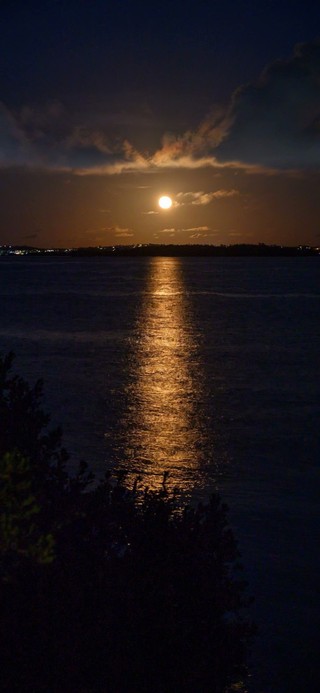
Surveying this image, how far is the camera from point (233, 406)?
2950 centimetres

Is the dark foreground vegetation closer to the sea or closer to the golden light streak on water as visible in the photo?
the sea

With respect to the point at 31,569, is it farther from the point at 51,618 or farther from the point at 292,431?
the point at 292,431

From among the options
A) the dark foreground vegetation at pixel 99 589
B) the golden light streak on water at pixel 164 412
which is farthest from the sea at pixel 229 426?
the dark foreground vegetation at pixel 99 589

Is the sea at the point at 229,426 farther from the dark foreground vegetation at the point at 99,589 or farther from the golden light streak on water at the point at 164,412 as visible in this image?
the dark foreground vegetation at the point at 99,589

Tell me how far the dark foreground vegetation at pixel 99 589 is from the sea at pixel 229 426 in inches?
168

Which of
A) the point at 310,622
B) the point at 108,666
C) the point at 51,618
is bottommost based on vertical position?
the point at 310,622

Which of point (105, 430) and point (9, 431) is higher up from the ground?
point (9, 431)

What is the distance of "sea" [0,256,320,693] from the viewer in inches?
546

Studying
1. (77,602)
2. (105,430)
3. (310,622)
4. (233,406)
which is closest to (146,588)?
(77,602)

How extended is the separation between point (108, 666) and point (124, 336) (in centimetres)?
4986

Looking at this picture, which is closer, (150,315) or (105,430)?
(105,430)

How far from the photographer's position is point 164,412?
27953 millimetres

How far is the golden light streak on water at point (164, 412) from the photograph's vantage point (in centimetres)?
2095

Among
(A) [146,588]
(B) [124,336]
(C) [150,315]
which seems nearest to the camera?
(A) [146,588]
